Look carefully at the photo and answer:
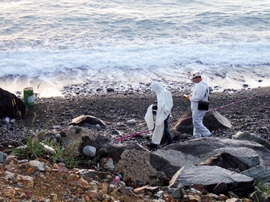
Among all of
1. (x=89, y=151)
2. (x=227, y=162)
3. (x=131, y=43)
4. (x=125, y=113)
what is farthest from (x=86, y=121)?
(x=131, y=43)

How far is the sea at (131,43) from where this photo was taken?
15852mm

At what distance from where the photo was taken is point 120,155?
6859 millimetres

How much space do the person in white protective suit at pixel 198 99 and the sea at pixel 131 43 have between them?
5199mm

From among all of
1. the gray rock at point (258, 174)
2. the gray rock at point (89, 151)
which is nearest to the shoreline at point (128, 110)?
the gray rock at point (89, 151)

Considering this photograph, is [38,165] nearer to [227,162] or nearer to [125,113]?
[227,162]

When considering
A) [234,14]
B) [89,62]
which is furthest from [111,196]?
[234,14]

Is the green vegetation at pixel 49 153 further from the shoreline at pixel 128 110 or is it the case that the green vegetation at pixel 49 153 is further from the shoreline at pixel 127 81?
the shoreline at pixel 127 81

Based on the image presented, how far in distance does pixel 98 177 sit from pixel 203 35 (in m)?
18.0

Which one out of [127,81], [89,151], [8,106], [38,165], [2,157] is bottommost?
[127,81]

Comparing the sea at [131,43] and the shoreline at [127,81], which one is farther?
the sea at [131,43]

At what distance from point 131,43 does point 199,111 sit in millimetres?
12106

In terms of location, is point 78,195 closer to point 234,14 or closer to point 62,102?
point 62,102

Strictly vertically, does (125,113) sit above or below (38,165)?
below

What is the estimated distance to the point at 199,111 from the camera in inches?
373
